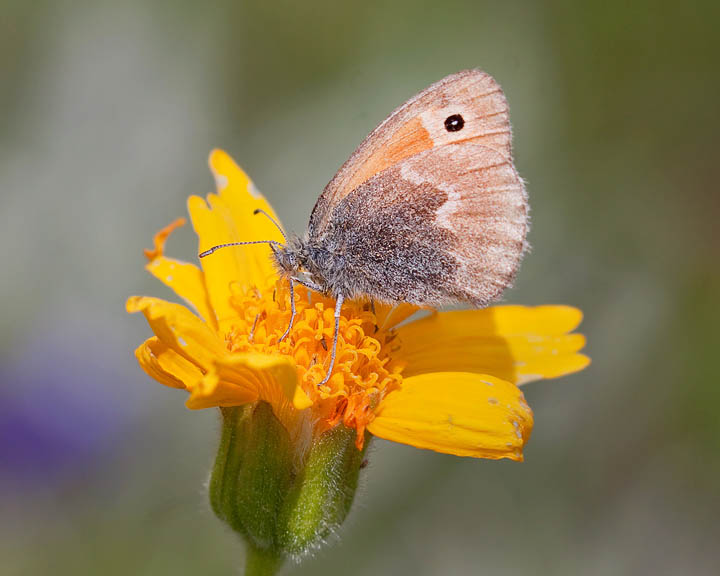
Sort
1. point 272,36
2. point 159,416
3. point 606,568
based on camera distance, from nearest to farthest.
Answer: point 606,568, point 159,416, point 272,36

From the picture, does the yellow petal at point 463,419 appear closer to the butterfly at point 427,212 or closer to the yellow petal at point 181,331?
the butterfly at point 427,212

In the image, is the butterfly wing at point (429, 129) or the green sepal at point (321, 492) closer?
the green sepal at point (321, 492)

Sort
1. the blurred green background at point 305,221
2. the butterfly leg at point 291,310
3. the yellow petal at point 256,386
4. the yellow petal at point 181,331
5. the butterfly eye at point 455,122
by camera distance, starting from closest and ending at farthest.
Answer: the yellow petal at point 256,386, the yellow petal at point 181,331, the butterfly leg at point 291,310, the butterfly eye at point 455,122, the blurred green background at point 305,221

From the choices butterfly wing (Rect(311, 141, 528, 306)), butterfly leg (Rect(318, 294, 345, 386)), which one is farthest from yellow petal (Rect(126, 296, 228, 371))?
butterfly wing (Rect(311, 141, 528, 306))

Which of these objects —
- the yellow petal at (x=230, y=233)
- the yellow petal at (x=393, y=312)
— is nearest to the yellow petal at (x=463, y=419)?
the yellow petal at (x=393, y=312)

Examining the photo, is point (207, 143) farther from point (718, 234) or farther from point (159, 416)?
point (718, 234)

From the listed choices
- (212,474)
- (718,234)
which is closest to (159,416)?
(212,474)

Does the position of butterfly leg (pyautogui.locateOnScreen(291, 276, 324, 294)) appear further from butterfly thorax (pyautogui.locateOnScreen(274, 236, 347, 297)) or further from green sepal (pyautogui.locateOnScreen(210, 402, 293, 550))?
green sepal (pyautogui.locateOnScreen(210, 402, 293, 550))
